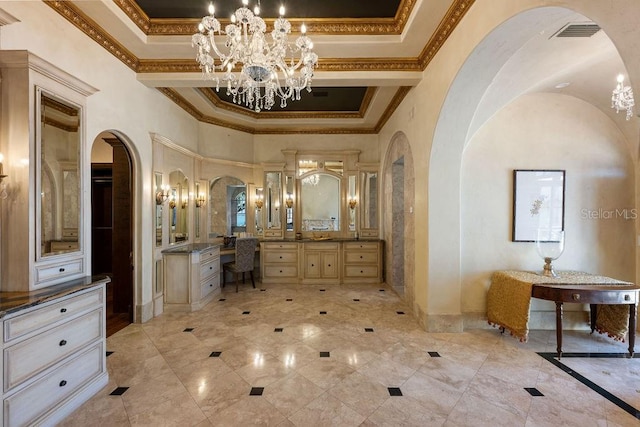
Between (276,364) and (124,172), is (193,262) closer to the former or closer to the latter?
(124,172)

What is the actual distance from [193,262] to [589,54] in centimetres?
615

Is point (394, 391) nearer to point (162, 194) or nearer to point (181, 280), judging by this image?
point (181, 280)

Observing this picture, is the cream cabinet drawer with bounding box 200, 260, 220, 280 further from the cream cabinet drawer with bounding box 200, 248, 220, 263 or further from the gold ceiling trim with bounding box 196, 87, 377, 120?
the gold ceiling trim with bounding box 196, 87, 377, 120

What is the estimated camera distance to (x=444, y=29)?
3244 millimetres

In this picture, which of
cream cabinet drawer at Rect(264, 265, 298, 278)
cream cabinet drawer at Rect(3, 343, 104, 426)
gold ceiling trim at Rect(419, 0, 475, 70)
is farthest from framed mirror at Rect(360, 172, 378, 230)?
cream cabinet drawer at Rect(3, 343, 104, 426)

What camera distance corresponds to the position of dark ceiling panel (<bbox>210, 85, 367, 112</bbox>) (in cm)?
552

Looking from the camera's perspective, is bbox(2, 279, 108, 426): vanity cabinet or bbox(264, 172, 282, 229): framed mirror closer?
bbox(2, 279, 108, 426): vanity cabinet

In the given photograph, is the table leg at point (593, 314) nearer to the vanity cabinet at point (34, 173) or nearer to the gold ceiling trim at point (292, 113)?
the gold ceiling trim at point (292, 113)

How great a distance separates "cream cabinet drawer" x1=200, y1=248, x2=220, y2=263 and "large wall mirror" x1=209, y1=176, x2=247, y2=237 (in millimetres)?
1152

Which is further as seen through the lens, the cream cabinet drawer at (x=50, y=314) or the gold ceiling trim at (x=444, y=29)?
the gold ceiling trim at (x=444, y=29)

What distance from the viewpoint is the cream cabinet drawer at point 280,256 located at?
21.7 feet

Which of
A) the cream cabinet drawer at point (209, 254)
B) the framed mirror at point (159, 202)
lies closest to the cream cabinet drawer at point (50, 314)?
the framed mirror at point (159, 202)

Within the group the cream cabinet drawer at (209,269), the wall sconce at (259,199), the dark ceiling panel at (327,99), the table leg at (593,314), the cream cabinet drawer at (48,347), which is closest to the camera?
the cream cabinet drawer at (48,347)

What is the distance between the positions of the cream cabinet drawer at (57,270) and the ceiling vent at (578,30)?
17.6 ft
